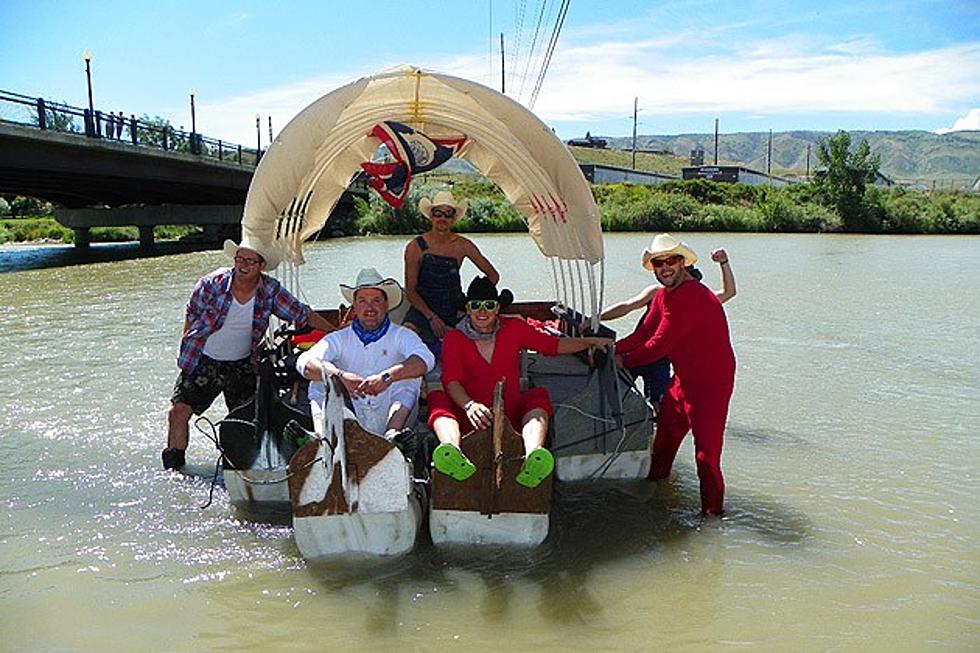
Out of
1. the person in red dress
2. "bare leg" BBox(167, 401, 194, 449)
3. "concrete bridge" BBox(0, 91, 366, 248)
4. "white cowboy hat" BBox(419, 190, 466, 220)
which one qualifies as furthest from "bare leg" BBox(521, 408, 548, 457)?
"concrete bridge" BBox(0, 91, 366, 248)

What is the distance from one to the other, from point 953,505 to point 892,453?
1.33 meters

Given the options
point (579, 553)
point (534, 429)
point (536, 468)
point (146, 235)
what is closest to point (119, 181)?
point (146, 235)

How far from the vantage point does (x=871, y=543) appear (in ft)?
19.2

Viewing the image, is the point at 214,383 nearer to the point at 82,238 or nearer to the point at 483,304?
the point at 483,304

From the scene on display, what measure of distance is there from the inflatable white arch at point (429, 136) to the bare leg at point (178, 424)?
1509mm

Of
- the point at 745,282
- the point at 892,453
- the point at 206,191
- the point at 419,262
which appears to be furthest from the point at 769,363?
the point at 206,191

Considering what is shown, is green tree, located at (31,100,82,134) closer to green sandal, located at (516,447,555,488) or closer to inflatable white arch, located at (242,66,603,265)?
inflatable white arch, located at (242,66,603,265)

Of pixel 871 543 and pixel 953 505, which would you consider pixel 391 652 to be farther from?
pixel 953 505

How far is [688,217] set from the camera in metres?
52.3

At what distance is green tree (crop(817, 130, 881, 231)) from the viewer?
54438 millimetres

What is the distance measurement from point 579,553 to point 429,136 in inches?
182

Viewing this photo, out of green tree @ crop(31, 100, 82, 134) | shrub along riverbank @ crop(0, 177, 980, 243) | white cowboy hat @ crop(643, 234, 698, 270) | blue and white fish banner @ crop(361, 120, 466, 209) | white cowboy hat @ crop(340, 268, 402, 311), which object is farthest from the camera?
shrub along riverbank @ crop(0, 177, 980, 243)

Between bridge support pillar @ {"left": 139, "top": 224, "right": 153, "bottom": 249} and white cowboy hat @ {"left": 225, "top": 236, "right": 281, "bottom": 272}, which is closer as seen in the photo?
white cowboy hat @ {"left": 225, "top": 236, "right": 281, "bottom": 272}

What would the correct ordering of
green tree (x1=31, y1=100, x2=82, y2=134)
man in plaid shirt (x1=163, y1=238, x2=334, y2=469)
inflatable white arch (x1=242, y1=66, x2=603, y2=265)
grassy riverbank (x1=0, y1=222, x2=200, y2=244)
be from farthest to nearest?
grassy riverbank (x1=0, y1=222, x2=200, y2=244) → green tree (x1=31, y1=100, x2=82, y2=134) → inflatable white arch (x1=242, y1=66, x2=603, y2=265) → man in plaid shirt (x1=163, y1=238, x2=334, y2=469)
